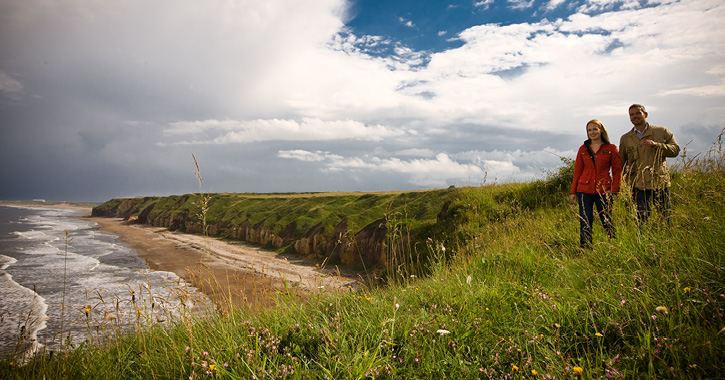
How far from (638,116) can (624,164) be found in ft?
3.23

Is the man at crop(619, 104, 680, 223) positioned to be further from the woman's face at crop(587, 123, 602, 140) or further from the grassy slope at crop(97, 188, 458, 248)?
the grassy slope at crop(97, 188, 458, 248)

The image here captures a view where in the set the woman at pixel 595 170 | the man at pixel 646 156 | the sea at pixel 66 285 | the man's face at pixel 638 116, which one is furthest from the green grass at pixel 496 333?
the sea at pixel 66 285

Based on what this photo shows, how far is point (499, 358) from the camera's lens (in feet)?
9.56

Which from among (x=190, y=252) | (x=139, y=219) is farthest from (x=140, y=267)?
(x=139, y=219)

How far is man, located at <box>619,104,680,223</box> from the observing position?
5.71m

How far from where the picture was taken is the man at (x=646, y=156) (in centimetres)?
571

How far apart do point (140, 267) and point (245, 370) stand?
3663 centimetres

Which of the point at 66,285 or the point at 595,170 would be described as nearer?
the point at 595,170

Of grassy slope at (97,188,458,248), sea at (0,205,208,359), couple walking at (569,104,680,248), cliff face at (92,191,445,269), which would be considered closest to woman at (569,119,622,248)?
couple walking at (569,104,680,248)

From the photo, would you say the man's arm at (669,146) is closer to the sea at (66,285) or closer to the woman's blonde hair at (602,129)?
the woman's blonde hair at (602,129)

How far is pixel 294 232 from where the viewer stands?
1916 inches

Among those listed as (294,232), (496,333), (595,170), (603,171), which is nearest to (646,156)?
(603,171)

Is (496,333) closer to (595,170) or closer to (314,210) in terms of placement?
(595,170)

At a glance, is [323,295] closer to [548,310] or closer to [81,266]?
[548,310]
